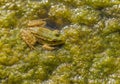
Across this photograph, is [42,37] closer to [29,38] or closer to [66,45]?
[29,38]

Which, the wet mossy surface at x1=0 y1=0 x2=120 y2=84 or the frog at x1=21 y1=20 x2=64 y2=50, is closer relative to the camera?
the wet mossy surface at x1=0 y1=0 x2=120 y2=84

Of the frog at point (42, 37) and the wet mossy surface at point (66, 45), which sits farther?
the frog at point (42, 37)

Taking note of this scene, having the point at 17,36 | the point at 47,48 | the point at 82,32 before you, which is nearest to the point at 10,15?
the point at 17,36

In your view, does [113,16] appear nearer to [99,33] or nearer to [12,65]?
[99,33]

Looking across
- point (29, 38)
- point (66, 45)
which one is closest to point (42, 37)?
point (29, 38)
